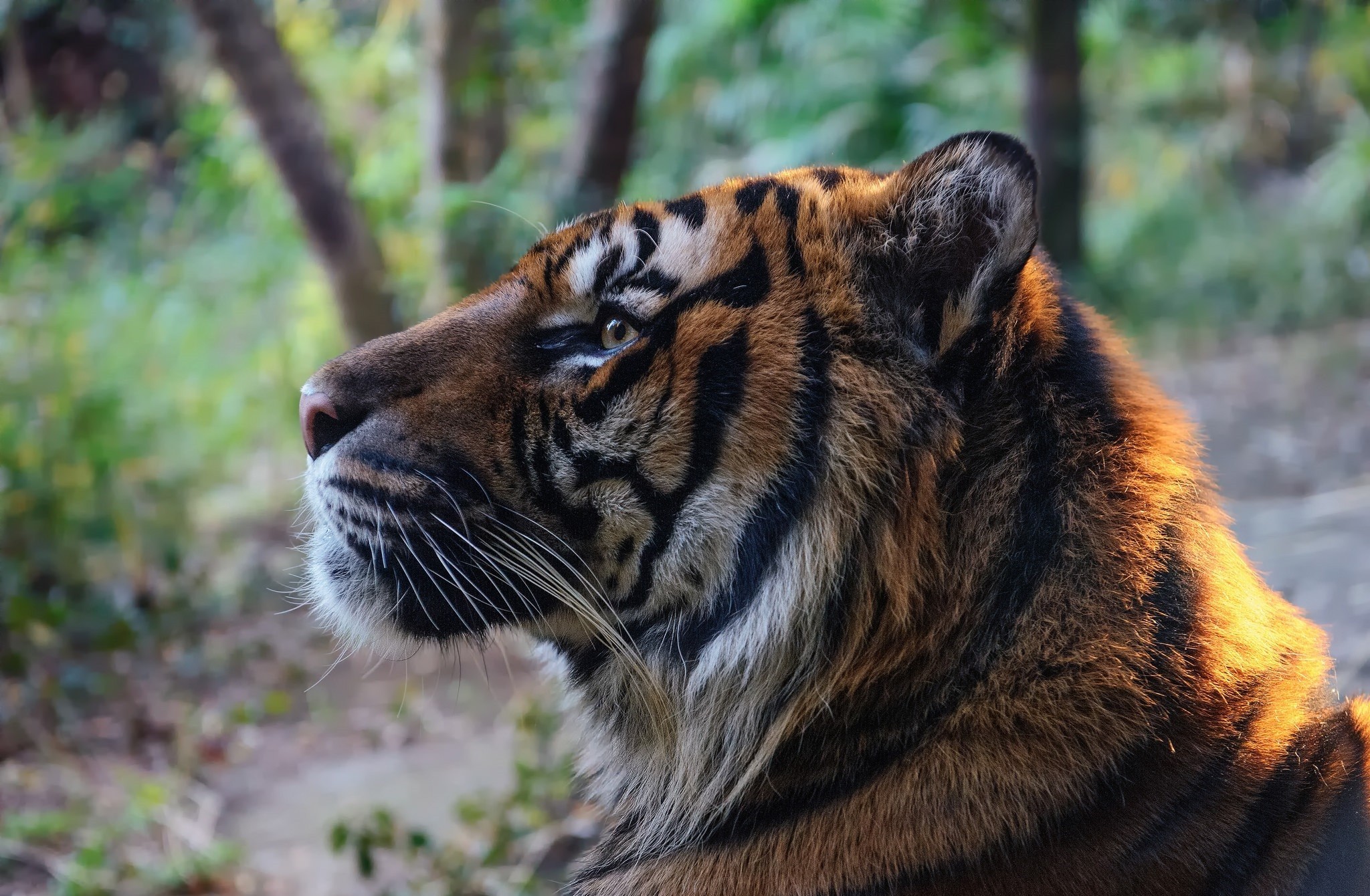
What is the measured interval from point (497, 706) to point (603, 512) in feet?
9.35

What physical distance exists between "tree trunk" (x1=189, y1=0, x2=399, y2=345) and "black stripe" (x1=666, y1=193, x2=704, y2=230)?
246 cm

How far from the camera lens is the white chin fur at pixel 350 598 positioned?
156 cm

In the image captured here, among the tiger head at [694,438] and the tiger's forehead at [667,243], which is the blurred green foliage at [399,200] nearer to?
the tiger's forehead at [667,243]

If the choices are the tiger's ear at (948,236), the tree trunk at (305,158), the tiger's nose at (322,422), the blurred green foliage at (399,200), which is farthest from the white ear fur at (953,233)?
the tree trunk at (305,158)

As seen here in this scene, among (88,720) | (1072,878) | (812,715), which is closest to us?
Result: (1072,878)

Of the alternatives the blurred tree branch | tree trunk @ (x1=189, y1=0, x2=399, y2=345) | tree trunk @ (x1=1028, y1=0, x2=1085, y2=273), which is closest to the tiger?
tree trunk @ (x1=189, y1=0, x2=399, y2=345)

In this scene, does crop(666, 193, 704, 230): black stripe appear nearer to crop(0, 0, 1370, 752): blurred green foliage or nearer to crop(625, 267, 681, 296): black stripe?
crop(625, 267, 681, 296): black stripe

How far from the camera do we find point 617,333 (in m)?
1.52

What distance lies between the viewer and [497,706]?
4.14m

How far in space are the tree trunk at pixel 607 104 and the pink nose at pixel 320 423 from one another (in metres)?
2.53

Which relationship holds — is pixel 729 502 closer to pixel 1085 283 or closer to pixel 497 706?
→ pixel 497 706

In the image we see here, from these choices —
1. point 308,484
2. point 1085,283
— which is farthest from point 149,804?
point 1085,283

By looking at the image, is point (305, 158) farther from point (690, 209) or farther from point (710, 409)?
point (710, 409)

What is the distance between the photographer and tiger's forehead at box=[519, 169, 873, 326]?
150cm
